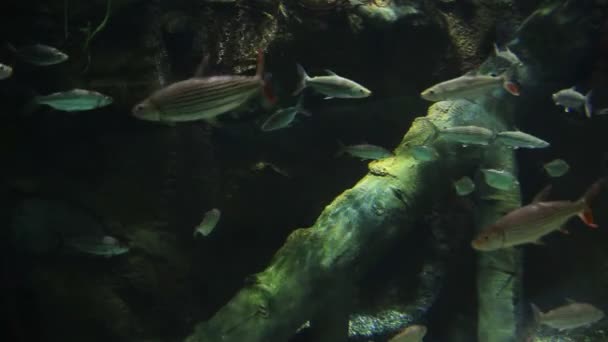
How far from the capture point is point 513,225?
339cm

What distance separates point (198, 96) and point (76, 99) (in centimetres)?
168

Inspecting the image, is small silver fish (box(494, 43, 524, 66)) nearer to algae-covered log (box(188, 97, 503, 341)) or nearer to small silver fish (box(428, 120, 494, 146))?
algae-covered log (box(188, 97, 503, 341))

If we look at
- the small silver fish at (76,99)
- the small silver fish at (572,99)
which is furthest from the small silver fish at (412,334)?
the small silver fish at (572,99)

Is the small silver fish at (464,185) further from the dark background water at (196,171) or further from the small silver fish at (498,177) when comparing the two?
the dark background water at (196,171)

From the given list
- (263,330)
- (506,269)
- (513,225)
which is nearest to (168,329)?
(263,330)

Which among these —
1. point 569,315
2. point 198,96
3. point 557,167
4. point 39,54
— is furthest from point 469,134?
point 39,54

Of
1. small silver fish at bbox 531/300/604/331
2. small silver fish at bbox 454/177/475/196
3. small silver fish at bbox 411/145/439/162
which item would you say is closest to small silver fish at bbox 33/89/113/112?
small silver fish at bbox 411/145/439/162

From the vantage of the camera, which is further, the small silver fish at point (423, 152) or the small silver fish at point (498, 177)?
the small silver fish at point (423, 152)

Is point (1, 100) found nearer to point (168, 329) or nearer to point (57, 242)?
point (57, 242)

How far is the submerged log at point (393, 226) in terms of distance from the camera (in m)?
4.55

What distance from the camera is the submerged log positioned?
14.9ft

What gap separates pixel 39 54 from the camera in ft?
13.7

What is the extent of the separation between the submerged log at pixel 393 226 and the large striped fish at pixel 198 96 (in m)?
2.26

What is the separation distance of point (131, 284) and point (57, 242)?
2.79 ft
